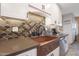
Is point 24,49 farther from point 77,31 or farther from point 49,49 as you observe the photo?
point 77,31

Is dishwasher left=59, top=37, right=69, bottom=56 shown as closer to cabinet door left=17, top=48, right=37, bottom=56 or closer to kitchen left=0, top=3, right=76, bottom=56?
kitchen left=0, top=3, right=76, bottom=56

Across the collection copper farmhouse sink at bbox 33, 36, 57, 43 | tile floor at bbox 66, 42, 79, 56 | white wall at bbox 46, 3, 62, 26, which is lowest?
tile floor at bbox 66, 42, 79, 56

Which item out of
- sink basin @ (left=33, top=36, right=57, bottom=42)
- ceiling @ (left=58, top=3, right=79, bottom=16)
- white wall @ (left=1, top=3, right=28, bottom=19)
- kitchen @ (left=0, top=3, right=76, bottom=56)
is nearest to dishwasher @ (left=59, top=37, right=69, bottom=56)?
kitchen @ (left=0, top=3, right=76, bottom=56)

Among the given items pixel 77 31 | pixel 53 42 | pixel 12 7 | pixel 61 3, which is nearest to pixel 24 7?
pixel 12 7

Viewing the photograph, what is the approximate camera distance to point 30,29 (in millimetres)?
1886

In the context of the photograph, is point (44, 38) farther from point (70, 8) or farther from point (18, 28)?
point (70, 8)

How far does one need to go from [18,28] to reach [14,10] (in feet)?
1.03

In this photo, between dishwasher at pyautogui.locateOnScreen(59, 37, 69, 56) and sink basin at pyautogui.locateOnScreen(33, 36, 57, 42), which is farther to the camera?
sink basin at pyautogui.locateOnScreen(33, 36, 57, 42)

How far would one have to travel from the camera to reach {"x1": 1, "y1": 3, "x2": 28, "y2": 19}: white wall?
1.33m

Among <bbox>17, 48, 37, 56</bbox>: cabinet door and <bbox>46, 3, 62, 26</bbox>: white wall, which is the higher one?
<bbox>46, 3, 62, 26</bbox>: white wall

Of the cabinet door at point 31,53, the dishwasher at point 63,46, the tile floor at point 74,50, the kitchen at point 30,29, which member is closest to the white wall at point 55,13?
the kitchen at point 30,29

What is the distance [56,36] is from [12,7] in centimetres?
69

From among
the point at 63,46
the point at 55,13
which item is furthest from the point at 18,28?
the point at 63,46

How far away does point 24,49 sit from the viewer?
122 cm
